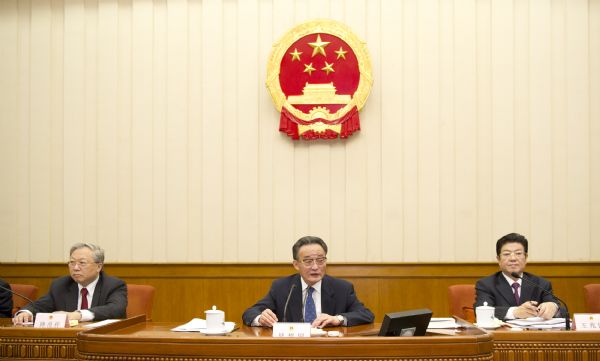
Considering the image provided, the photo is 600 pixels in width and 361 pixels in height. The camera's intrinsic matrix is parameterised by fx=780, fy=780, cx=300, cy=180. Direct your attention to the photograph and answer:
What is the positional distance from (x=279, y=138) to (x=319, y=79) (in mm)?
601

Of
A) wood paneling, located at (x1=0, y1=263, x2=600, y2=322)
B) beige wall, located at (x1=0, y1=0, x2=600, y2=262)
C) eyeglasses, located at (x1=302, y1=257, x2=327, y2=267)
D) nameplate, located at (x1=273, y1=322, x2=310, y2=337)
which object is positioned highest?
beige wall, located at (x1=0, y1=0, x2=600, y2=262)

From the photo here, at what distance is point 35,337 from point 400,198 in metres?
3.43

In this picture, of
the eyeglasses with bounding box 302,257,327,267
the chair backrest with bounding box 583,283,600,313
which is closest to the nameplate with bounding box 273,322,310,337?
the eyeglasses with bounding box 302,257,327,267

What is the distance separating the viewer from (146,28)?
678 cm

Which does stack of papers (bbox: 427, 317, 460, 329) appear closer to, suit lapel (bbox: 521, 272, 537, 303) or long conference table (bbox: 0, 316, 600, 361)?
long conference table (bbox: 0, 316, 600, 361)

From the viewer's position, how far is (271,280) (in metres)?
6.59

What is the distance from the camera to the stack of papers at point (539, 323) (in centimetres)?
406

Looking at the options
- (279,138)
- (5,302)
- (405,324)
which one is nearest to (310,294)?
(405,324)

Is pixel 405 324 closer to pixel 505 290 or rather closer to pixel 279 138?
pixel 505 290

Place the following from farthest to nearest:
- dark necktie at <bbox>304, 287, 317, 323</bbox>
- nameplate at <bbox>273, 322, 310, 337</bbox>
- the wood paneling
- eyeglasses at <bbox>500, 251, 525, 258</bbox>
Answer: the wood paneling, eyeglasses at <bbox>500, 251, 525, 258</bbox>, dark necktie at <bbox>304, 287, 317, 323</bbox>, nameplate at <bbox>273, 322, 310, 337</bbox>

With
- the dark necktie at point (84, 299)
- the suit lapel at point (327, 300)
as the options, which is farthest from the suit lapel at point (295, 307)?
the dark necktie at point (84, 299)

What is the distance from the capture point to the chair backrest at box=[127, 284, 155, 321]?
5184 millimetres

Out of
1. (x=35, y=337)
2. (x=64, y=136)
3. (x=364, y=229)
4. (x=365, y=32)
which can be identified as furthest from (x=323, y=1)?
(x=35, y=337)

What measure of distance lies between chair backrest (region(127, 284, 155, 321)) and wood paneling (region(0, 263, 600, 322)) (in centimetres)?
146
